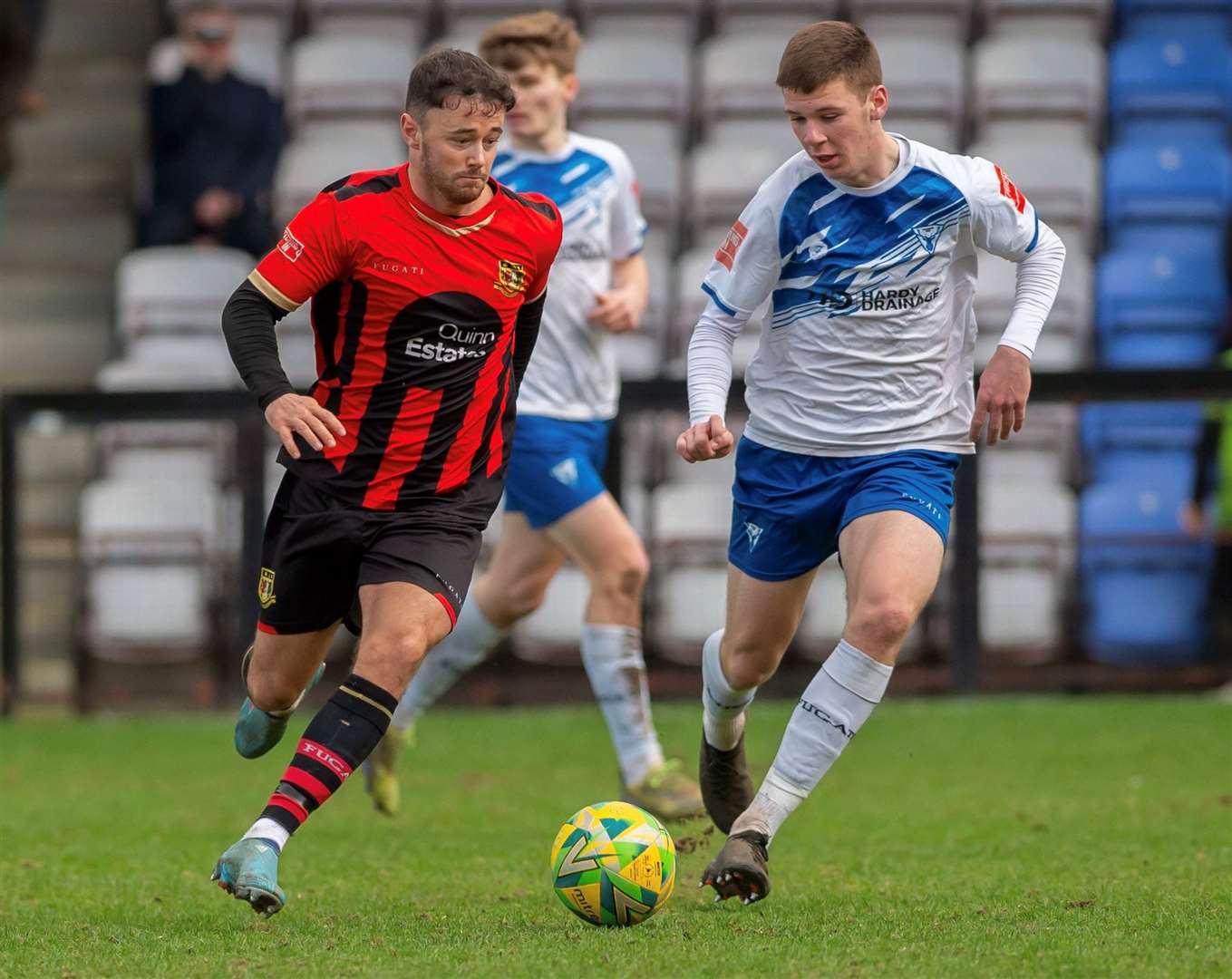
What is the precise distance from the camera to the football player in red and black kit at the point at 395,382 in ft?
16.6

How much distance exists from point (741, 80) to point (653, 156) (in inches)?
43.9

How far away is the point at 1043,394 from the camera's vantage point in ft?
33.3

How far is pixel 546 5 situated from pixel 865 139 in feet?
31.6

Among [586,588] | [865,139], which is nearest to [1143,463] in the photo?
[586,588]

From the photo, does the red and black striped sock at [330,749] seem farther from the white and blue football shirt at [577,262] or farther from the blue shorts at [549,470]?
the white and blue football shirt at [577,262]

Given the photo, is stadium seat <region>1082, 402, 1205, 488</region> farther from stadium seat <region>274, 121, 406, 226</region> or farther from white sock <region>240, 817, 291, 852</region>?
white sock <region>240, 817, 291, 852</region>

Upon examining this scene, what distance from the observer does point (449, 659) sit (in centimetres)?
749

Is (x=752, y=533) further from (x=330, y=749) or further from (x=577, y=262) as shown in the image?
(x=577, y=262)

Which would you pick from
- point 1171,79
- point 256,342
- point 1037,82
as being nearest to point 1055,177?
point 1037,82

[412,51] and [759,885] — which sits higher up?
[412,51]

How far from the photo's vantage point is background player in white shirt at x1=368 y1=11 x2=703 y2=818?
281 inches

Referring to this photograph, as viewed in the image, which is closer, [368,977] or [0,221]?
[368,977]

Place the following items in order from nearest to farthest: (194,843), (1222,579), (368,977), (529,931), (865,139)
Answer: (368,977) < (529,931) < (865,139) < (194,843) < (1222,579)

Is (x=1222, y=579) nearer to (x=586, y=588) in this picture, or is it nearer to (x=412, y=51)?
(x=586, y=588)
